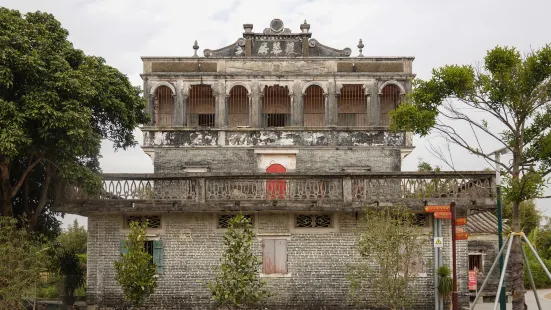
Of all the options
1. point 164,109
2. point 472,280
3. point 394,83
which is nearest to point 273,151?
point 164,109

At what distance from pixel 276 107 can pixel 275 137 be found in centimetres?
230

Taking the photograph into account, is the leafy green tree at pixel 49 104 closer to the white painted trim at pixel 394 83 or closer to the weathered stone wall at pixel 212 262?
the weathered stone wall at pixel 212 262

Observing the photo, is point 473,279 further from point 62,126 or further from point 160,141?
Result: point 62,126

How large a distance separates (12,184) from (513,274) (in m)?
14.3

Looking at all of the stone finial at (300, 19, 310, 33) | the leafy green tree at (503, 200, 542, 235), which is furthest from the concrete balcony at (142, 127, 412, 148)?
the leafy green tree at (503, 200, 542, 235)

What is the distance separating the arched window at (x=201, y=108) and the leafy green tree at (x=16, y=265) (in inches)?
508

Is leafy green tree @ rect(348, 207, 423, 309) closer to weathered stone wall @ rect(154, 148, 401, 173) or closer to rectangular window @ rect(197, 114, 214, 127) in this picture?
weathered stone wall @ rect(154, 148, 401, 173)

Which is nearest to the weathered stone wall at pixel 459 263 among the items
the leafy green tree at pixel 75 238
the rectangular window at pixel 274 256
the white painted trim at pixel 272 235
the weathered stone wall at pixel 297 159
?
the white painted trim at pixel 272 235

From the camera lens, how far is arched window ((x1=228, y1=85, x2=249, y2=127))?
1152 inches

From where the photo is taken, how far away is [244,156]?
2761cm

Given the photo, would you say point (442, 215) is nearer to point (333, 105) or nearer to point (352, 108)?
point (333, 105)

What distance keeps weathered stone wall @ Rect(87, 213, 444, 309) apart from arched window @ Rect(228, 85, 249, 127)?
10450 millimetres

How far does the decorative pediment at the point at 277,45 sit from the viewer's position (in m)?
29.6

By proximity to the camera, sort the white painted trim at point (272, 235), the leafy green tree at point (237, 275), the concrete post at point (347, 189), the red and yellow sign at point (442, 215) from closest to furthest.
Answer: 1. the leafy green tree at point (237, 275)
2. the red and yellow sign at point (442, 215)
3. the concrete post at point (347, 189)
4. the white painted trim at point (272, 235)
